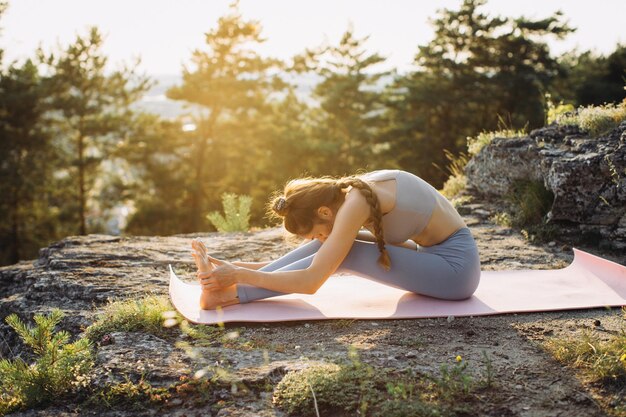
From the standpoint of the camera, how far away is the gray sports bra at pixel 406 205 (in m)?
3.39

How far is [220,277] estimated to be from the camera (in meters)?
3.46

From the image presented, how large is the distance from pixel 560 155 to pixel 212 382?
4280 mm

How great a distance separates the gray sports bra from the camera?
339 centimetres

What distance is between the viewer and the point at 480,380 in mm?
2561

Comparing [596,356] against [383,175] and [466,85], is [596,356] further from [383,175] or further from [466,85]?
[466,85]

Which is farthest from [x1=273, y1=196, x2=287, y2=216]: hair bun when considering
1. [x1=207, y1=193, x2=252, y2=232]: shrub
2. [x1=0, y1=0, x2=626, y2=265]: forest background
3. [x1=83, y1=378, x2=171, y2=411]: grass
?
[x1=0, y1=0, x2=626, y2=265]: forest background

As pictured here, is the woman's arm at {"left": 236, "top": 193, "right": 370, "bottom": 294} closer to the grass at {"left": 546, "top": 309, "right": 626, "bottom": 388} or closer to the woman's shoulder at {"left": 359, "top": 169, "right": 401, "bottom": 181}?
the woman's shoulder at {"left": 359, "top": 169, "right": 401, "bottom": 181}

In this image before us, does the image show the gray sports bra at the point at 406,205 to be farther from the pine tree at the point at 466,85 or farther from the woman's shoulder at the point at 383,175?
the pine tree at the point at 466,85

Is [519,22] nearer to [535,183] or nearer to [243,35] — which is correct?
[243,35]

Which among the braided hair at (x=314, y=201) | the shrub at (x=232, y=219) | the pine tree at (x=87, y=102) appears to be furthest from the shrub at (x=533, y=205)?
the pine tree at (x=87, y=102)

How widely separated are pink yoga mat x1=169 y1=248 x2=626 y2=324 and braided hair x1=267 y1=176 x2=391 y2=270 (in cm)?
54

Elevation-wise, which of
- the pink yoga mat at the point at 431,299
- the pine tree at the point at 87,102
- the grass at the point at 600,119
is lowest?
the pink yoga mat at the point at 431,299

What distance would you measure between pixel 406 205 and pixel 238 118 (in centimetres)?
2058

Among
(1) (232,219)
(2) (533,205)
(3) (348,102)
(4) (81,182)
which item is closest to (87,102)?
(4) (81,182)
